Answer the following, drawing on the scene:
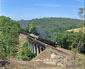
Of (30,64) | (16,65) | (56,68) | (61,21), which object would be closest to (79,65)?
(56,68)

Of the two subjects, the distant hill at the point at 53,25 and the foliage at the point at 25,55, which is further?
the distant hill at the point at 53,25

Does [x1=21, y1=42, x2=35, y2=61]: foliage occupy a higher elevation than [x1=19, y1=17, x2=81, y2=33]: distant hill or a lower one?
lower

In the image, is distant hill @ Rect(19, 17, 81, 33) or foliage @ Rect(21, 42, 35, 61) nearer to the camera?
foliage @ Rect(21, 42, 35, 61)

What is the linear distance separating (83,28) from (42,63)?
3.49 feet

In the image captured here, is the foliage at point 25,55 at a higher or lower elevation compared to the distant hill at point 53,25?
lower

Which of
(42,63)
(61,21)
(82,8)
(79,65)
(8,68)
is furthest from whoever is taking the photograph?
(61,21)

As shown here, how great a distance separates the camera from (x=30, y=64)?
296 cm

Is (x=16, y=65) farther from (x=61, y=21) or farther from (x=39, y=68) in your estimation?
(x=61, y=21)

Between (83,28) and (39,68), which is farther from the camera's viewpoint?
(39,68)

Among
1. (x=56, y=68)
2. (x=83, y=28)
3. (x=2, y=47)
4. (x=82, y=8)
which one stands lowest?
(x=56, y=68)

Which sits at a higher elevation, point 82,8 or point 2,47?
point 82,8

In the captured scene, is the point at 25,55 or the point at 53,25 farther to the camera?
the point at 53,25

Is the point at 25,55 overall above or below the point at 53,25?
below

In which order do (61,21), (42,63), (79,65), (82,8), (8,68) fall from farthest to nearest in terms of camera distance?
(61,21) → (42,63) → (8,68) → (79,65) → (82,8)
